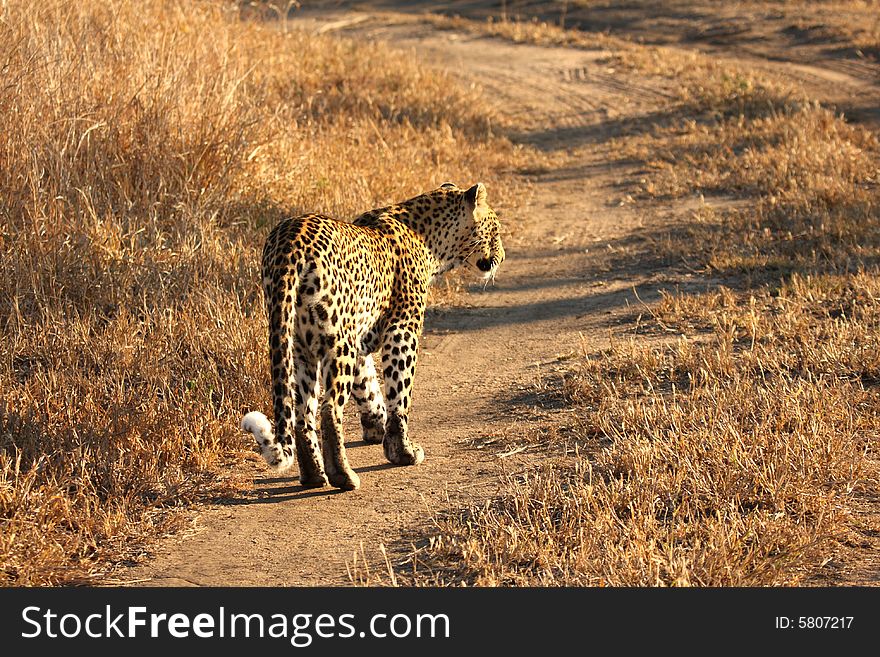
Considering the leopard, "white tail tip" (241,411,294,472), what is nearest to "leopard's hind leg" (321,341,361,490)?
the leopard

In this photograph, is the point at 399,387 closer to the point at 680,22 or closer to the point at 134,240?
the point at 134,240

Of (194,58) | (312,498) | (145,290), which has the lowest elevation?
(312,498)

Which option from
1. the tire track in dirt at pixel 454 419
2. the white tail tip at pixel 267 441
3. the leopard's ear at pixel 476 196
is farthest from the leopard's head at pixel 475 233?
the white tail tip at pixel 267 441

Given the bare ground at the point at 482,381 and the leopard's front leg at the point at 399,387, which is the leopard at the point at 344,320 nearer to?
the leopard's front leg at the point at 399,387

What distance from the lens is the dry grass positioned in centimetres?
543

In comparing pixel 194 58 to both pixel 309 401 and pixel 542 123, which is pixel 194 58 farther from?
pixel 542 123

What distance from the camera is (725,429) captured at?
557 cm

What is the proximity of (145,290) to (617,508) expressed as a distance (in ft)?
13.0

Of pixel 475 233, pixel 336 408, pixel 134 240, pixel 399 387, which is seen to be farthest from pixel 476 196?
pixel 134 240

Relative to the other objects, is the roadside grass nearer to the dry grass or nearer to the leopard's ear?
the dry grass

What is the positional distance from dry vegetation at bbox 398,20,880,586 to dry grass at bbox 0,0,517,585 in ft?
5.50
